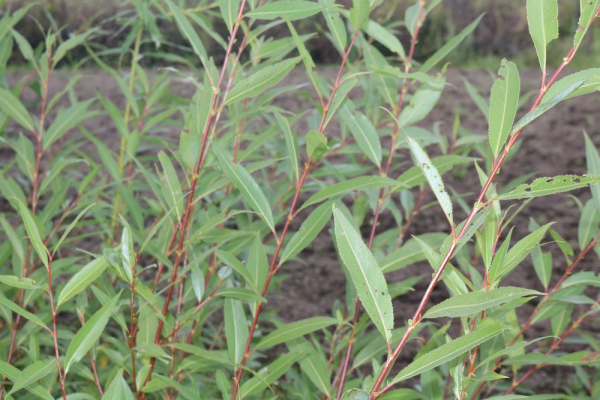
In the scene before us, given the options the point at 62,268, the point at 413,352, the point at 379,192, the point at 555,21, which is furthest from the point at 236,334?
the point at 413,352

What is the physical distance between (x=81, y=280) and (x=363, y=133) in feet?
1.63

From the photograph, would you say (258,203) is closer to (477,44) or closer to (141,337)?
(141,337)

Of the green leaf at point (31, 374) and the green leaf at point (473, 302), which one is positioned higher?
the green leaf at point (473, 302)

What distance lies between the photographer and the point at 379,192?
46.6 inches

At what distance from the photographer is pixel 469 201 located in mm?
3088

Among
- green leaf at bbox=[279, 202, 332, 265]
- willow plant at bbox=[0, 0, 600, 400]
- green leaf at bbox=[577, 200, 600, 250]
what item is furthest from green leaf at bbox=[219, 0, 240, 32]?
green leaf at bbox=[577, 200, 600, 250]

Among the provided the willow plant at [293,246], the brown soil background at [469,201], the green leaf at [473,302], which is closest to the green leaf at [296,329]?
the willow plant at [293,246]

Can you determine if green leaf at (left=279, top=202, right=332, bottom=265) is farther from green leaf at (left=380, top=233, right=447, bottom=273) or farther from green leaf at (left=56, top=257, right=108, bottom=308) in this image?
green leaf at (left=56, top=257, right=108, bottom=308)

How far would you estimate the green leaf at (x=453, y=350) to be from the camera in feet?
1.94

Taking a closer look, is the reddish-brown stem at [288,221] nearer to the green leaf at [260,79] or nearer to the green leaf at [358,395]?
the green leaf at [260,79]

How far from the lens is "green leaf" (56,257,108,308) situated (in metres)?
0.78

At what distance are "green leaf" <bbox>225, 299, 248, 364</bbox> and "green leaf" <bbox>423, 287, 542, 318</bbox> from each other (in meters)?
0.41

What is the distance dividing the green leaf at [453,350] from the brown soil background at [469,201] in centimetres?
96

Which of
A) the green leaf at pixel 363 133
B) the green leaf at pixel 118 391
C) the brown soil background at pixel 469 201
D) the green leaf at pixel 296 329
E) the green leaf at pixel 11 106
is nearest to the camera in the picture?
the green leaf at pixel 118 391
